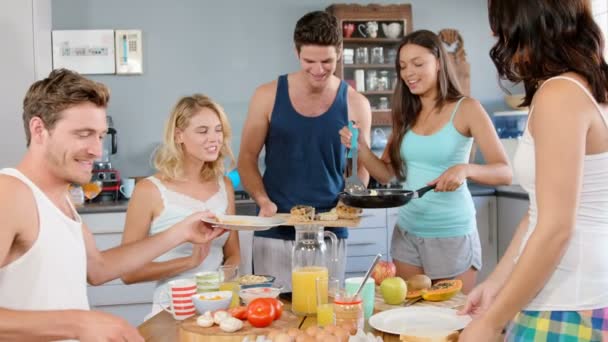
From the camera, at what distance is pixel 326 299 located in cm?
181

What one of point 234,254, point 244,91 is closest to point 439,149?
point 234,254

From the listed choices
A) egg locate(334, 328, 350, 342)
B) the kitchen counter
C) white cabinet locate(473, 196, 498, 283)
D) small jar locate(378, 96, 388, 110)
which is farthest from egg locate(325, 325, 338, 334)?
small jar locate(378, 96, 388, 110)

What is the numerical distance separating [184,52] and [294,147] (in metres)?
2.17

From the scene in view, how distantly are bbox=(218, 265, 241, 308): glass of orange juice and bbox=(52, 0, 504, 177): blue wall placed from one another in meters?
2.76

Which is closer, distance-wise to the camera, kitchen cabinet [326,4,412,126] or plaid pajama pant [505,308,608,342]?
plaid pajama pant [505,308,608,342]

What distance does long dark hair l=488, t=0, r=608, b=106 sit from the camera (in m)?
1.30

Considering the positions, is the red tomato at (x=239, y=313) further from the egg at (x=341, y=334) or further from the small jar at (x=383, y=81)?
the small jar at (x=383, y=81)

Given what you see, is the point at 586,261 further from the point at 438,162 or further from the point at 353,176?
the point at 353,176

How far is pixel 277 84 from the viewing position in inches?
109

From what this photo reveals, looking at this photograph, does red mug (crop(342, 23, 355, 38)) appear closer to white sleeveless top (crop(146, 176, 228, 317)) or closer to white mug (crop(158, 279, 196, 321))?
white sleeveless top (crop(146, 176, 228, 317))

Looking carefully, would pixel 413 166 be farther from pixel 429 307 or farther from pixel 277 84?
pixel 429 307

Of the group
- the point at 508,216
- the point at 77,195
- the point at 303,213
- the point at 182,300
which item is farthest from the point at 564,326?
the point at 77,195

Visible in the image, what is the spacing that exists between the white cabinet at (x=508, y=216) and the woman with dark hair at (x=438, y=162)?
1.72m

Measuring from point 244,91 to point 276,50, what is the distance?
0.37m
